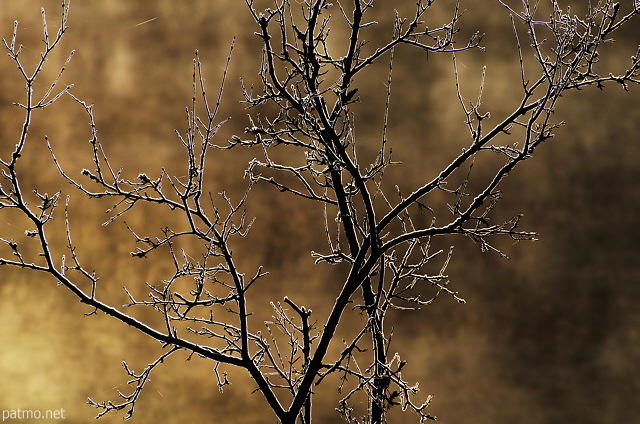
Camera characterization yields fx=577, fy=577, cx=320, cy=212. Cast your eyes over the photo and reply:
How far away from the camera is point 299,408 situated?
292 inches

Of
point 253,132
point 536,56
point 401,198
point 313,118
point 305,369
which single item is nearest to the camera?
point 536,56

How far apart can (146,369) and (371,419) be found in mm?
3135

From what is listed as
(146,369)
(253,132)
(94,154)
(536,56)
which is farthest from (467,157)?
(146,369)

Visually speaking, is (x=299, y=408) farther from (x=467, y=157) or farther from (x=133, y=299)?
(x=467, y=157)

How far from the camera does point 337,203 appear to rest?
27.9ft

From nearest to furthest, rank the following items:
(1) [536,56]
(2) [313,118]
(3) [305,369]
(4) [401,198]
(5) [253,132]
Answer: (1) [536,56]
(2) [313,118]
(5) [253,132]
(4) [401,198]
(3) [305,369]

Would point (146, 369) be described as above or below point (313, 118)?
below

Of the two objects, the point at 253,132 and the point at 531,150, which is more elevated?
the point at 253,132

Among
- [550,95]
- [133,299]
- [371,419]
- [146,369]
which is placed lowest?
[371,419]

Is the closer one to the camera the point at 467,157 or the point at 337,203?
the point at 467,157

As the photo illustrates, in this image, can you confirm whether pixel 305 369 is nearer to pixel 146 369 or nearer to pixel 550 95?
pixel 146 369

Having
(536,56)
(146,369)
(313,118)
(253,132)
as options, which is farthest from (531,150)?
(146,369)

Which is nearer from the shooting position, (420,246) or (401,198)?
(401,198)

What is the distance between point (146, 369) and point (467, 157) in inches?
188
